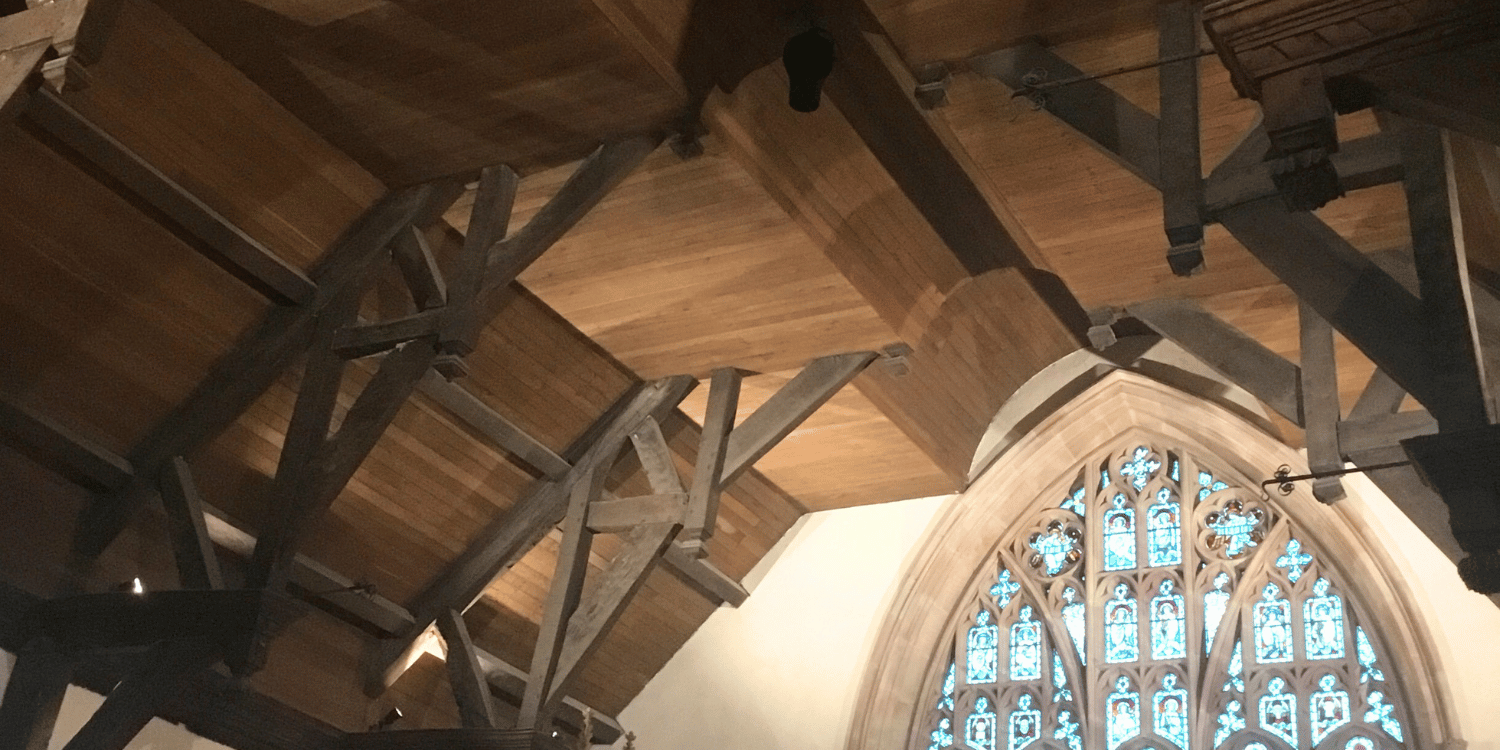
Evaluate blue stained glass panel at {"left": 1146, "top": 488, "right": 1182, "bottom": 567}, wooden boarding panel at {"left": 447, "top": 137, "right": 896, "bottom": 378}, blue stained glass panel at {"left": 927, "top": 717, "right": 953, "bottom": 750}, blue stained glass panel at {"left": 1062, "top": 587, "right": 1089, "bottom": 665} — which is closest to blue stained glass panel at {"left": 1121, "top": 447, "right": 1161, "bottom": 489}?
blue stained glass panel at {"left": 1146, "top": 488, "right": 1182, "bottom": 567}

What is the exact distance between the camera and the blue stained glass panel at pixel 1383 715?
7258 millimetres

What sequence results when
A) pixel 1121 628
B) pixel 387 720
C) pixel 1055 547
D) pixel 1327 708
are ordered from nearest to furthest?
pixel 1327 708
pixel 387 720
pixel 1121 628
pixel 1055 547

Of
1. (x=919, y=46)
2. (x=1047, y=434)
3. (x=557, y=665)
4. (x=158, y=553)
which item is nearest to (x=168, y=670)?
(x=158, y=553)

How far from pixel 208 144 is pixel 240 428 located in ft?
4.58

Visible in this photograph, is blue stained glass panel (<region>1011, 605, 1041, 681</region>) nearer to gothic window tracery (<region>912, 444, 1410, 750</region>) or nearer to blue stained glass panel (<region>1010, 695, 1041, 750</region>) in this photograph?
gothic window tracery (<region>912, 444, 1410, 750</region>)

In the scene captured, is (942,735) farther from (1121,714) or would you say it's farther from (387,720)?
(387,720)

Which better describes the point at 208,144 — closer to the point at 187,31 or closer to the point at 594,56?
the point at 187,31

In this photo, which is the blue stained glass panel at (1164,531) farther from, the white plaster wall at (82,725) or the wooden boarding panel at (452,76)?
the white plaster wall at (82,725)

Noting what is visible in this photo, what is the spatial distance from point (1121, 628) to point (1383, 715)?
4.43ft

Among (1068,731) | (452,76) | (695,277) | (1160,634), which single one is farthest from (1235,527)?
(452,76)

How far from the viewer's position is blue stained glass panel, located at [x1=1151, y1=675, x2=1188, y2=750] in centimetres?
776

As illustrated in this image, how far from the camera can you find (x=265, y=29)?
17.8ft

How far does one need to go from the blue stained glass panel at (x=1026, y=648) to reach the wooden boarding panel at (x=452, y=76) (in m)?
3.89

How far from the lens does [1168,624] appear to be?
8.06 meters
